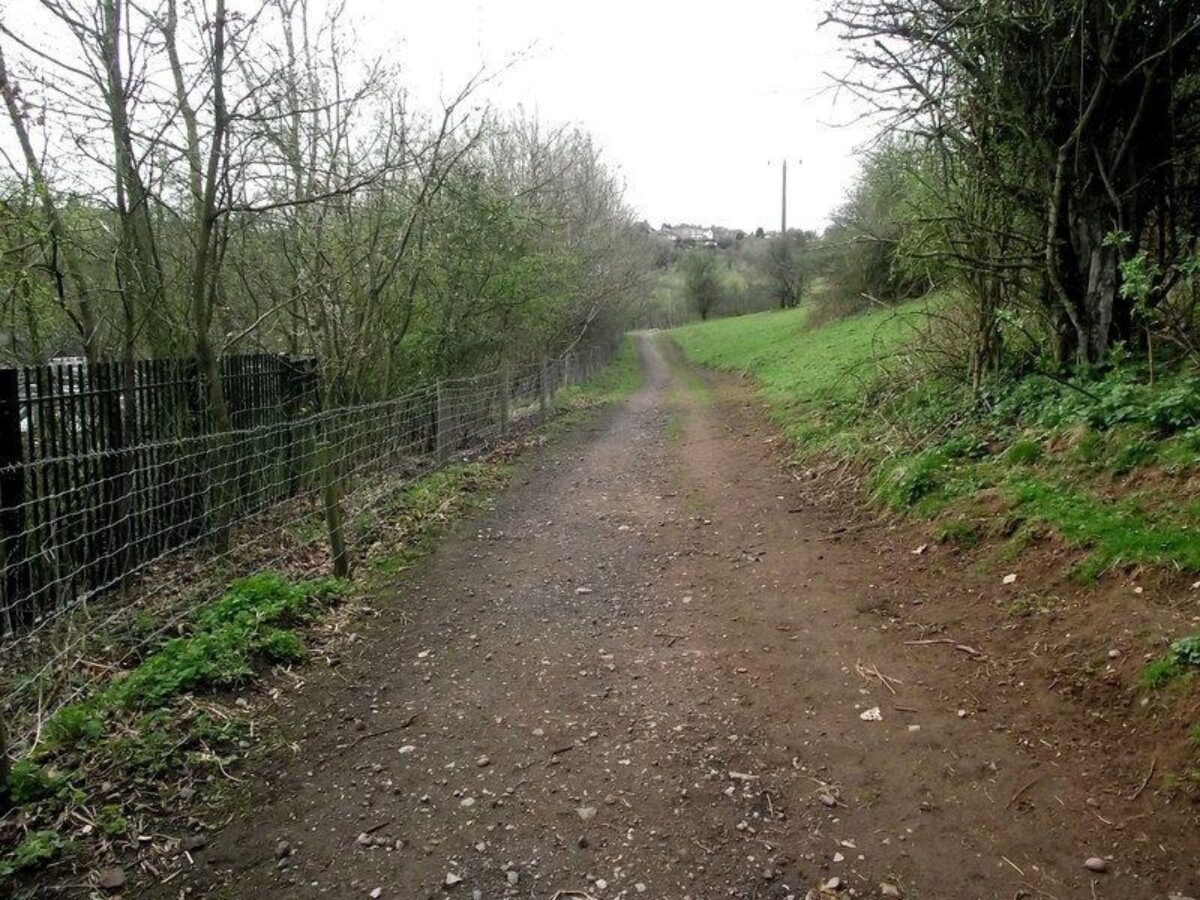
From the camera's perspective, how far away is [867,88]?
727 cm

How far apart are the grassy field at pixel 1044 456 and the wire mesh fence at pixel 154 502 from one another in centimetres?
496

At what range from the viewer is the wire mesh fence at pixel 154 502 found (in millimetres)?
4496

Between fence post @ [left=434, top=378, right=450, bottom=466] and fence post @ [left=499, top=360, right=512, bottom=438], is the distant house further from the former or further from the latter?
fence post @ [left=434, top=378, right=450, bottom=466]

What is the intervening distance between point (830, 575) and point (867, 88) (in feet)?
16.1

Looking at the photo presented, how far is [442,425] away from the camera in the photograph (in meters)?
9.95

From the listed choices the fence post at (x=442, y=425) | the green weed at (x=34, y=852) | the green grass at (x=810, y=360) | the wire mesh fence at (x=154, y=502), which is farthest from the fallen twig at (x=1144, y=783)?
the fence post at (x=442, y=425)

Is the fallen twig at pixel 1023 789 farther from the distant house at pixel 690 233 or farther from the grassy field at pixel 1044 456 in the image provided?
the distant house at pixel 690 233

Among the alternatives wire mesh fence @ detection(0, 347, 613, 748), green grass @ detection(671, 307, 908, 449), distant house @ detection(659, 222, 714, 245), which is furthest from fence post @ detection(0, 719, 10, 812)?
distant house @ detection(659, 222, 714, 245)

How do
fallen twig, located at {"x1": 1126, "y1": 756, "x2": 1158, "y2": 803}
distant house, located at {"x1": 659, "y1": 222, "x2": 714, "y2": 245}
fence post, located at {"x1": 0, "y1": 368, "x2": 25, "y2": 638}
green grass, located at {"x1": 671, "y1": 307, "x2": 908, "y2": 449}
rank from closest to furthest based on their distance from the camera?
fallen twig, located at {"x1": 1126, "y1": 756, "x2": 1158, "y2": 803} < fence post, located at {"x1": 0, "y1": 368, "x2": 25, "y2": 638} < green grass, located at {"x1": 671, "y1": 307, "x2": 908, "y2": 449} < distant house, located at {"x1": 659, "y1": 222, "x2": 714, "y2": 245}

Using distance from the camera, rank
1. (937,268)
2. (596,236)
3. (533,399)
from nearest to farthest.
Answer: (937,268) → (533,399) → (596,236)

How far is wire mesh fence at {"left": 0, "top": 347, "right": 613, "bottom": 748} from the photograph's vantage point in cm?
450

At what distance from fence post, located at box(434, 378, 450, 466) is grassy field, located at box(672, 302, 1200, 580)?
4812mm

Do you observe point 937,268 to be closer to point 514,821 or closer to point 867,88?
point 867,88

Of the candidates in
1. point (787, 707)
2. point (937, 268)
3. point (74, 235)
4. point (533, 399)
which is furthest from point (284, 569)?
point (533, 399)
